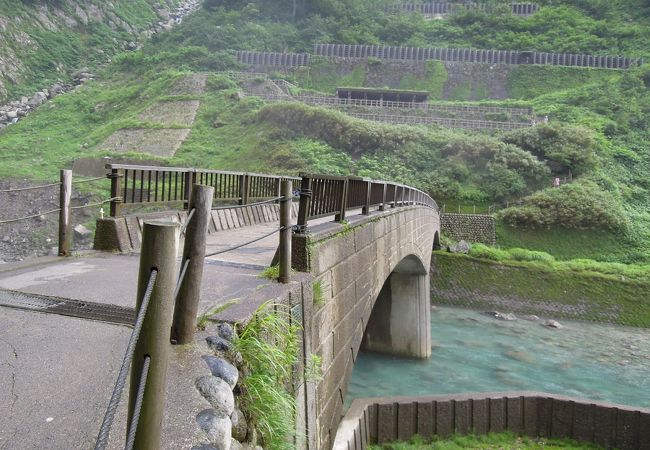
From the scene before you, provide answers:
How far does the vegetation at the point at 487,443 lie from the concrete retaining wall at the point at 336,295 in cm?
421

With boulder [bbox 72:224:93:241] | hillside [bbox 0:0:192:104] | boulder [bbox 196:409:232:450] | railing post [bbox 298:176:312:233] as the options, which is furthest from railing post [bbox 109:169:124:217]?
hillside [bbox 0:0:192:104]

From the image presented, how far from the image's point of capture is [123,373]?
173cm

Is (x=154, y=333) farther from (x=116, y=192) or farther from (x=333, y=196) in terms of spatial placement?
(x=116, y=192)

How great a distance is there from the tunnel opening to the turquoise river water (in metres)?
0.47

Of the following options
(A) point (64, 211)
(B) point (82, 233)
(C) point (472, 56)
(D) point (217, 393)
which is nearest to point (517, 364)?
(A) point (64, 211)

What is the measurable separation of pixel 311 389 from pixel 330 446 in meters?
1.68

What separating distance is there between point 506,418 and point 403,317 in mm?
5922

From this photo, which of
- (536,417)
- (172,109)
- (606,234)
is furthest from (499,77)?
(536,417)

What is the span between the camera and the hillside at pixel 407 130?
33.8 metres

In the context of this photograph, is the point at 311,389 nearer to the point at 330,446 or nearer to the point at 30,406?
the point at 330,446

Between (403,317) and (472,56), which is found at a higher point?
(472,56)

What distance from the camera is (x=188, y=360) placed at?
3113mm

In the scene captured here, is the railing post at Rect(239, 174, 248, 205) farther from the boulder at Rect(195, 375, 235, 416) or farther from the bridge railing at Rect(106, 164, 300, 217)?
the boulder at Rect(195, 375, 235, 416)

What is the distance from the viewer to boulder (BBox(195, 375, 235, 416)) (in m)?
2.82
